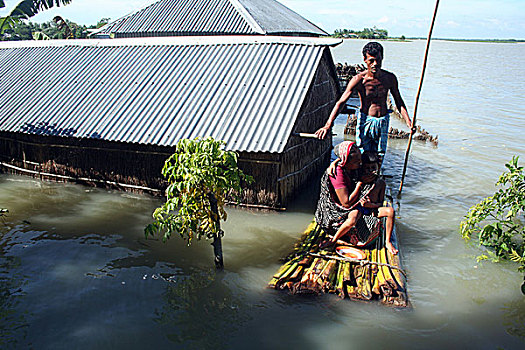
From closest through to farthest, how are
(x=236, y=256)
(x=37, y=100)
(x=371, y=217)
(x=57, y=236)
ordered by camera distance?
(x=371, y=217) < (x=236, y=256) < (x=57, y=236) < (x=37, y=100)

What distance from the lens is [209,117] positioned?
30.2 feet

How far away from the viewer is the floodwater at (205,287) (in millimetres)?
5133

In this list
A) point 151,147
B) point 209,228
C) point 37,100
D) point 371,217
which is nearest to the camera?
point 209,228

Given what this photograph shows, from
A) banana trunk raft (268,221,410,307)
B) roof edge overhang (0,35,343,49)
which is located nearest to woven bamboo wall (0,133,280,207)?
banana trunk raft (268,221,410,307)

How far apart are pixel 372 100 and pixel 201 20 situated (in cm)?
1271

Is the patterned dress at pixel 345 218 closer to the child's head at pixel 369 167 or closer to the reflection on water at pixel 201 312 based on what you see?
the child's head at pixel 369 167

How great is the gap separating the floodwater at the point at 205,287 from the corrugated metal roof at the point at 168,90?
1586 mm

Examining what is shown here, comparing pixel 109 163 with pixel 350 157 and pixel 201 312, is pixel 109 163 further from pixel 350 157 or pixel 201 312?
pixel 350 157

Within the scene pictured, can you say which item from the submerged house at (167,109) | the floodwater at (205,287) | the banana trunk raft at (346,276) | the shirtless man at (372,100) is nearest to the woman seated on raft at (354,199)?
the banana trunk raft at (346,276)

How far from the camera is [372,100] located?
757 cm

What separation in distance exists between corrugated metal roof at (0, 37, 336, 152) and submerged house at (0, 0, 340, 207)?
3cm

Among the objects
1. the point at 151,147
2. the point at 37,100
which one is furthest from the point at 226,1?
the point at 151,147

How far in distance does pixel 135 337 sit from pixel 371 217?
373cm

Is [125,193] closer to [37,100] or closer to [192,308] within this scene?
[37,100]
